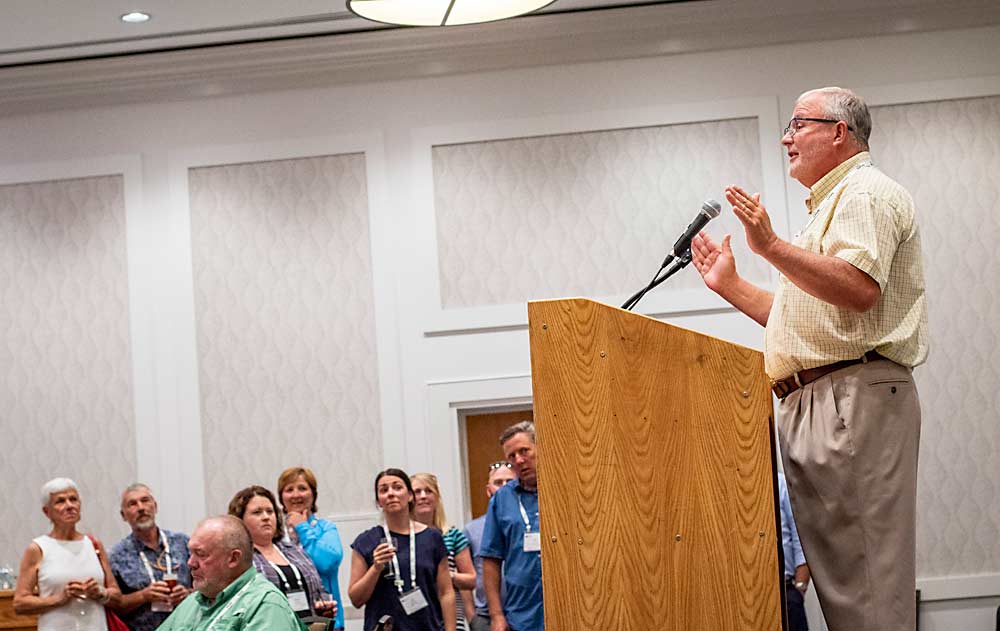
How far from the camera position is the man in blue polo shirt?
5000 millimetres

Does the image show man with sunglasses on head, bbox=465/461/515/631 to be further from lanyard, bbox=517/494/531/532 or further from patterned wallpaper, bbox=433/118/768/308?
patterned wallpaper, bbox=433/118/768/308

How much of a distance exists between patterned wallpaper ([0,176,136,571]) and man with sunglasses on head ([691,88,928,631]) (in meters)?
5.43

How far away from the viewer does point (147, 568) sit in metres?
6.04

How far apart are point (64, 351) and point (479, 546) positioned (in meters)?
3.04

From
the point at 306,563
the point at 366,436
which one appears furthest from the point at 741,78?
the point at 306,563

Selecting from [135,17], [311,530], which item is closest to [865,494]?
[311,530]

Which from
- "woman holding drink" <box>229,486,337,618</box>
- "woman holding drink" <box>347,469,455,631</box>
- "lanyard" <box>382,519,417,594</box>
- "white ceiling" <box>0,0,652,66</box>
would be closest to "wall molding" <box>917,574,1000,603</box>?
"woman holding drink" <box>347,469,455,631</box>

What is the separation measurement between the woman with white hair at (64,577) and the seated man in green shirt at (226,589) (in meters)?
1.82

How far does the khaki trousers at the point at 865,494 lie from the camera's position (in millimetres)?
2537

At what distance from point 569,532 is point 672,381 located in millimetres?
382

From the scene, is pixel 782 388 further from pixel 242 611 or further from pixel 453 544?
pixel 453 544

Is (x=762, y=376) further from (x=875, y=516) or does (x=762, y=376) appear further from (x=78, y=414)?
(x=78, y=414)

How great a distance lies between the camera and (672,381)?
262 cm

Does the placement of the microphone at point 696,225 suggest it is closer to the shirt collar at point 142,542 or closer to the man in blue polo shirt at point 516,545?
the man in blue polo shirt at point 516,545
